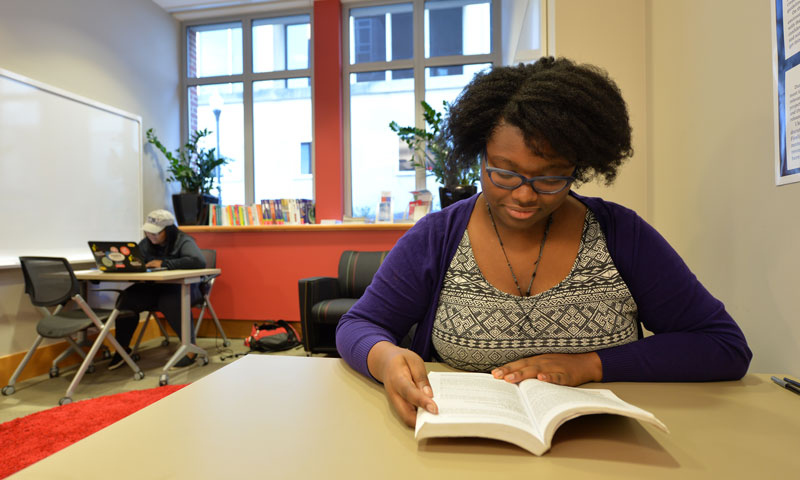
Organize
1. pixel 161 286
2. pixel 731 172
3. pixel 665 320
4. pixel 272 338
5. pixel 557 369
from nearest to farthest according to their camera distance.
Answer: pixel 557 369 → pixel 665 320 → pixel 731 172 → pixel 161 286 → pixel 272 338

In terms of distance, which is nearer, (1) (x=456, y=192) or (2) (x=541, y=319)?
(2) (x=541, y=319)

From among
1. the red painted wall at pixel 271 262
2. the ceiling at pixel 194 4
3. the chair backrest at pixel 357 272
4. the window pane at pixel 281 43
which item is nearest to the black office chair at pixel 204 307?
the red painted wall at pixel 271 262

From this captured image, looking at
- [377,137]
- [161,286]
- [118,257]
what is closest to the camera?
[118,257]

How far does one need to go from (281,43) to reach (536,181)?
4965 millimetres

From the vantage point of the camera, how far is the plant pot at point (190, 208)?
14.3 ft

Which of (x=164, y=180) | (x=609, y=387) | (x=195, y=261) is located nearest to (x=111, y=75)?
(x=164, y=180)

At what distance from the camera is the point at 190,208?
4.37 meters

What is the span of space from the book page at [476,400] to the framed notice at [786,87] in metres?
0.82

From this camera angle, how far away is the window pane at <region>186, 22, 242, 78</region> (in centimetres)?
511

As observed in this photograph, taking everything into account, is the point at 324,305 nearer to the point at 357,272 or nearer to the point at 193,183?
the point at 357,272

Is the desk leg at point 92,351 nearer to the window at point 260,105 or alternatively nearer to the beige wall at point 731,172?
the window at point 260,105

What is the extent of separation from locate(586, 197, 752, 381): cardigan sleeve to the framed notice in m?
0.33

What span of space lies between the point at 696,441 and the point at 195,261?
359 cm

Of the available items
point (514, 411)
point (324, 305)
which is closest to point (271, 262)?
point (324, 305)
